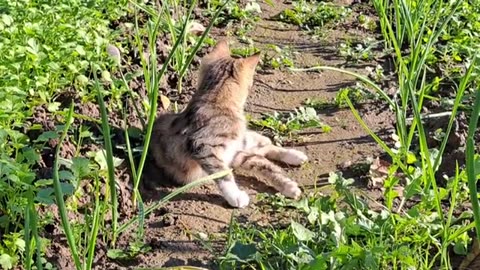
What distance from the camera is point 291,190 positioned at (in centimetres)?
413

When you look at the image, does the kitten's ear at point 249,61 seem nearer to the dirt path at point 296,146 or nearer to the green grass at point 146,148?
the green grass at point 146,148

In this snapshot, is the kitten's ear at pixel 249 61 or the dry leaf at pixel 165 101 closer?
the kitten's ear at pixel 249 61

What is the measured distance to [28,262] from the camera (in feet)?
9.52

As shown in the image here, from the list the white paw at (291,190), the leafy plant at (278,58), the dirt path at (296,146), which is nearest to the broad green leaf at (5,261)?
the dirt path at (296,146)

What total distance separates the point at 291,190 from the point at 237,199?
29 cm

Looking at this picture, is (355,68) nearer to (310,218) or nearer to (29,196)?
(310,218)

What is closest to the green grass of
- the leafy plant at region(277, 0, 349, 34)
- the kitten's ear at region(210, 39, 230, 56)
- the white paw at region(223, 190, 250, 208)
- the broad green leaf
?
the broad green leaf

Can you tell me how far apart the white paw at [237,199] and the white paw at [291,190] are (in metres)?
0.22

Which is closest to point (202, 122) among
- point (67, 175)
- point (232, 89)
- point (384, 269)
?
point (232, 89)

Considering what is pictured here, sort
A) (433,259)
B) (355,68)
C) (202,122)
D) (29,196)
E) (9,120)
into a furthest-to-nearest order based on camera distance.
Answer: (355,68), (202,122), (9,120), (433,259), (29,196)

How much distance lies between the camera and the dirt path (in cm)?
372

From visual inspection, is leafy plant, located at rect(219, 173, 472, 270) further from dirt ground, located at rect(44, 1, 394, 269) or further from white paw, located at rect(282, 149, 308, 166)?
white paw, located at rect(282, 149, 308, 166)

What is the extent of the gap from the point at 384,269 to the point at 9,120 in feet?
6.28

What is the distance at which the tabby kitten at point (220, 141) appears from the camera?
13.9ft
